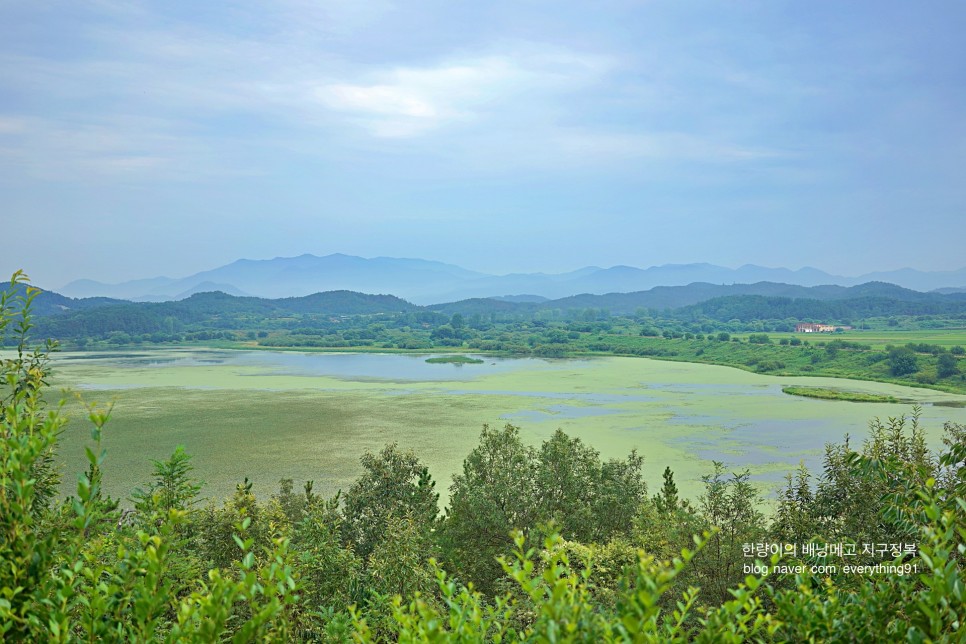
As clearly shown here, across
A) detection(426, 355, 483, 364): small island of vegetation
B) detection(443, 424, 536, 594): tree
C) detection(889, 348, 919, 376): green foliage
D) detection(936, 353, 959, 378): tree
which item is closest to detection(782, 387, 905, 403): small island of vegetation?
detection(936, 353, 959, 378): tree

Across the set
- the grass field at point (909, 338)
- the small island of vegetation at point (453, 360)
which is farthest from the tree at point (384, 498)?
the grass field at point (909, 338)

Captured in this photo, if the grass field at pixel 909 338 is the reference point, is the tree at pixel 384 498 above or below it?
below

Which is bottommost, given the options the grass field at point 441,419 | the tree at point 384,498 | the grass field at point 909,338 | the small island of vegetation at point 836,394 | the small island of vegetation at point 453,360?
the grass field at point 441,419

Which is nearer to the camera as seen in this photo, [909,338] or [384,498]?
[384,498]

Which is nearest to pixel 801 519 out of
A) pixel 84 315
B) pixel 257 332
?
pixel 257 332

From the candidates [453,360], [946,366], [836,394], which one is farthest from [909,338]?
[453,360]

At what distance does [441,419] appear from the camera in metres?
41.8

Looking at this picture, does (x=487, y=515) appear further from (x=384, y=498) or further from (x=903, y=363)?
(x=903, y=363)

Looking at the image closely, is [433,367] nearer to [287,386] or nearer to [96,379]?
[287,386]

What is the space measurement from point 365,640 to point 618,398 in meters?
49.4

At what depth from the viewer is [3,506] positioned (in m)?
3.25

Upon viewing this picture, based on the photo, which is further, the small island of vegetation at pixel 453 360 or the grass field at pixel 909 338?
the small island of vegetation at pixel 453 360

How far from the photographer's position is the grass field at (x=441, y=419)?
2917cm

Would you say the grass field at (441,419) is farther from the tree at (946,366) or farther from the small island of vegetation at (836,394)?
the tree at (946,366)
